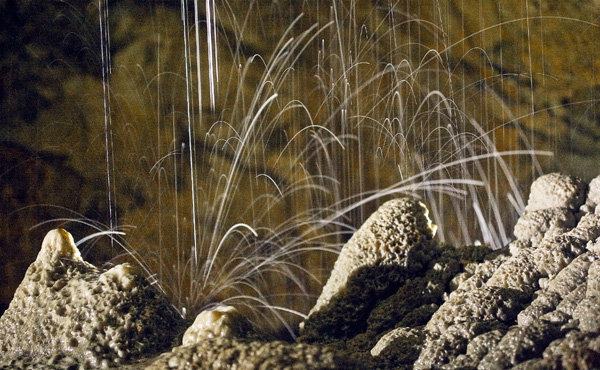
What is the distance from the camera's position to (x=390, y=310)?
13.5 feet

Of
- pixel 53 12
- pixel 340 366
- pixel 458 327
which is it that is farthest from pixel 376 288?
pixel 53 12

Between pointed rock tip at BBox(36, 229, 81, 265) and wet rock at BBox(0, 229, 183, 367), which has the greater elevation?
pointed rock tip at BBox(36, 229, 81, 265)

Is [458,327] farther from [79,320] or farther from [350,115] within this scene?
[350,115]

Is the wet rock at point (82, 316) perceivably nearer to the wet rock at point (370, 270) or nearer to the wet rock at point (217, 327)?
the wet rock at point (217, 327)

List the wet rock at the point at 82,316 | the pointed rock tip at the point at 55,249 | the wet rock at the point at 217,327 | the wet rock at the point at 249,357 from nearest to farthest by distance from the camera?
the wet rock at the point at 249,357, the wet rock at the point at 217,327, the wet rock at the point at 82,316, the pointed rock tip at the point at 55,249

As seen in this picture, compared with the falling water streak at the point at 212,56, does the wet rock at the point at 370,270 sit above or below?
below

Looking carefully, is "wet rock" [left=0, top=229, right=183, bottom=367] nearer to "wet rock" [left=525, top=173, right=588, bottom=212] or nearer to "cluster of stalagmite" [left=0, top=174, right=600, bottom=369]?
"cluster of stalagmite" [left=0, top=174, right=600, bottom=369]

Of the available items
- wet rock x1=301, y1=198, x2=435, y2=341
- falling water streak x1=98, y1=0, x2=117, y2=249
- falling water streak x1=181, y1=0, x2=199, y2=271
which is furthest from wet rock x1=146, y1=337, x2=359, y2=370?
falling water streak x1=181, y1=0, x2=199, y2=271

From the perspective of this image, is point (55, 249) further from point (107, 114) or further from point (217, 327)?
point (107, 114)

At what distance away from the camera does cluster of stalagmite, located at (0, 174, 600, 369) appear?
2.66 m

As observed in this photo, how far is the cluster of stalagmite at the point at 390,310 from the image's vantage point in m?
2.66

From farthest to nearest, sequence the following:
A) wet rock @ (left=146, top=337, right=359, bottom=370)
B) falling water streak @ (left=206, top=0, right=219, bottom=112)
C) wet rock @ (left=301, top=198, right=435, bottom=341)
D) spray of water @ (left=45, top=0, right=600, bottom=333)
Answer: falling water streak @ (left=206, top=0, right=219, bottom=112)
spray of water @ (left=45, top=0, right=600, bottom=333)
wet rock @ (left=301, top=198, right=435, bottom=341)
wet rock @ (left=146, top=337, right=359, bottom=370)

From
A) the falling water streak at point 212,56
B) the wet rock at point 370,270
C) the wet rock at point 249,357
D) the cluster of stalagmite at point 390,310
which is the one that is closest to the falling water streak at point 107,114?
the falling water streak at point 212,56

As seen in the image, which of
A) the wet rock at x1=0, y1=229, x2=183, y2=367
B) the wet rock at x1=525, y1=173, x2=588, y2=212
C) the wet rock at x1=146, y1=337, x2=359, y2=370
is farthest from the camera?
the wet rock at x1=525, y1=173, x2=588, y2=212
